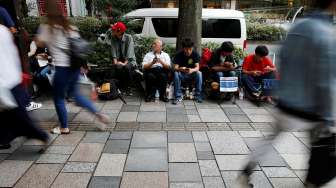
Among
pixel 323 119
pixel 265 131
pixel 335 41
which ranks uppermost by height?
pixel 335 41

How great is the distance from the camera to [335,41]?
229cm

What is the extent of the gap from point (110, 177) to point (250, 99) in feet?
12.6

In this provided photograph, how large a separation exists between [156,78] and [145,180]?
3148 millimetres

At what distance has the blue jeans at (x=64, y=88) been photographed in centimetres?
411

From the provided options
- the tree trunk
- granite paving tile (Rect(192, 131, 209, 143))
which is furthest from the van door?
granite paving tile (Rect(192, 131, 209, 143))

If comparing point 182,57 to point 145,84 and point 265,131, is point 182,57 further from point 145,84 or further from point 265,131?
point 265,131

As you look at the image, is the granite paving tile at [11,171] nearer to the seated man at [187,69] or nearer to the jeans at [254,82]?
the seated man at [187,69]

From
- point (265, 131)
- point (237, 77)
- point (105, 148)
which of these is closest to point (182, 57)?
point (237, 77)

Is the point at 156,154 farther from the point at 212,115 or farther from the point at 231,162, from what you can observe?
the point at 212,115

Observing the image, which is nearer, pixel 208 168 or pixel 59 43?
pixel 208 168

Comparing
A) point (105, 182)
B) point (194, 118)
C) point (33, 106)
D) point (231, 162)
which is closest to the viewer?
point (105, 182)

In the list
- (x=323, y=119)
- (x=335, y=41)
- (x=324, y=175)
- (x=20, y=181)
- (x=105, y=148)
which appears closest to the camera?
(x=335, y=41)

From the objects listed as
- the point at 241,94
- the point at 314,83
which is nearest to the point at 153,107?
the point at 241,94

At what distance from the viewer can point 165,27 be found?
33.2ft
